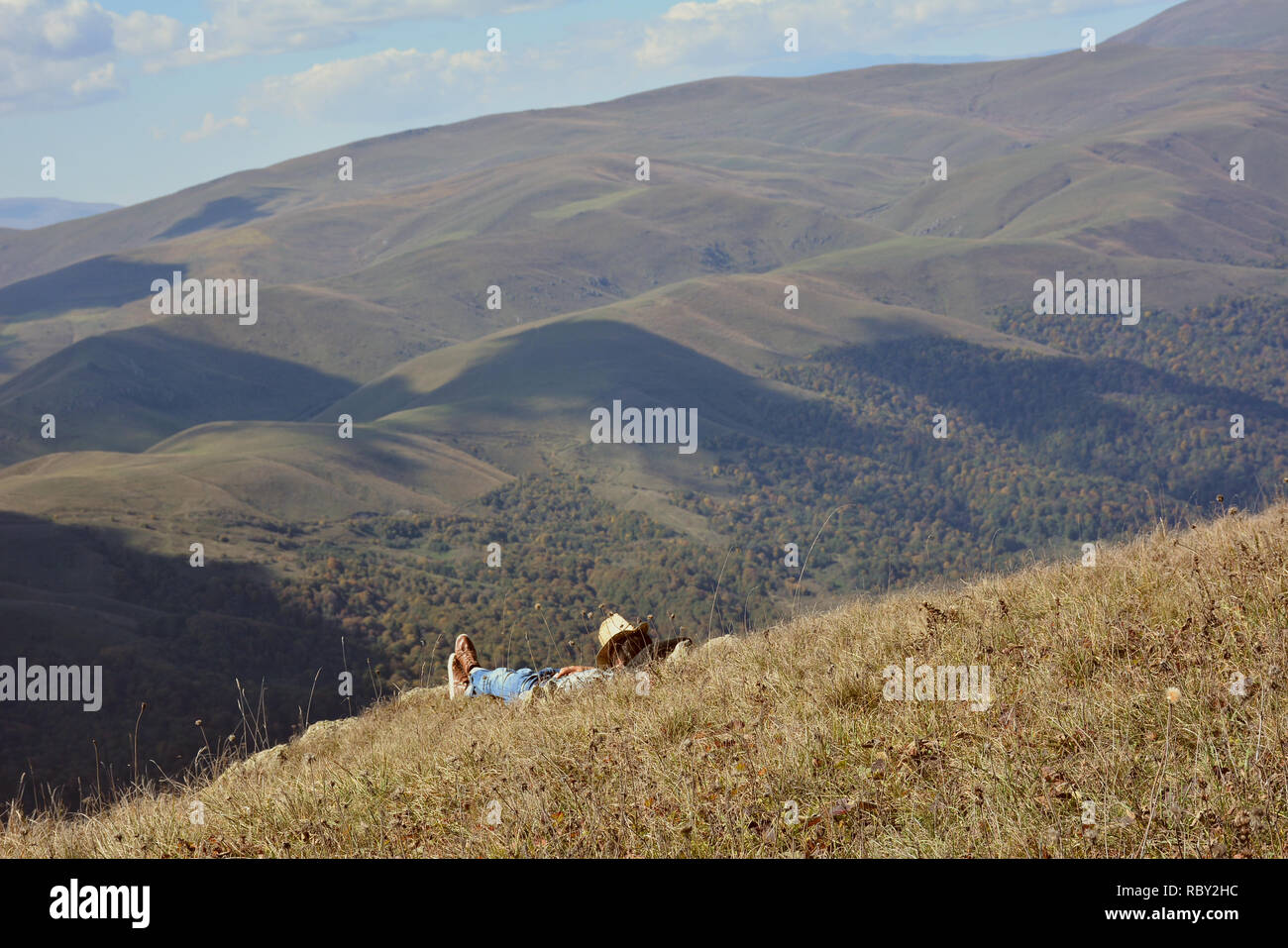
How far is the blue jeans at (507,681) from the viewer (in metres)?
8.31

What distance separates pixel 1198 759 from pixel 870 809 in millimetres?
1174

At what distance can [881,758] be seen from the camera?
441 cm

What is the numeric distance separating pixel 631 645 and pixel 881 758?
3.94 meters

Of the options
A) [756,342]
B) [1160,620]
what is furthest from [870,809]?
[756,342]

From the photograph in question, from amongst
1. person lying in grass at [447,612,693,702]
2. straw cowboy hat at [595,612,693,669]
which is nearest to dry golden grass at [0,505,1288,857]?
person lying in grass at [447,612,693,702]

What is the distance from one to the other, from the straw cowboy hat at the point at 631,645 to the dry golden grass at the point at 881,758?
115cm

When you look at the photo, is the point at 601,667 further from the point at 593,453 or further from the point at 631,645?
the point at 593,453

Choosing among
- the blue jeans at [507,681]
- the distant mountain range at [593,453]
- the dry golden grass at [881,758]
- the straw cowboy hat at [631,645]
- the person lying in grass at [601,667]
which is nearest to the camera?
the dry golden grass at [881,758]

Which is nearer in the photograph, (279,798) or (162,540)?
(279,798)

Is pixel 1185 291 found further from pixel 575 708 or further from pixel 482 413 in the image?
pixel 575 708

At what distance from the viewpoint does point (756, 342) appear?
15662cm

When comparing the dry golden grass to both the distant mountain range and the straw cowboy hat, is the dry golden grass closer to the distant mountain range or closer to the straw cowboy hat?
the straw cowboy hat

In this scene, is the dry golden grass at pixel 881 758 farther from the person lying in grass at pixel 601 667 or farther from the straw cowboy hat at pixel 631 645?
the straw cowboy hat at pixel 631 645

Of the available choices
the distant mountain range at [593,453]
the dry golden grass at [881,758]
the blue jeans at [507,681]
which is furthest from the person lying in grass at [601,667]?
the distant mountain range at [593,453]
